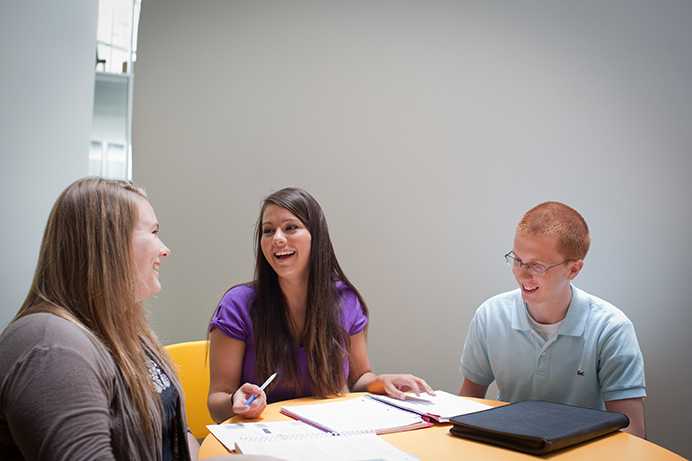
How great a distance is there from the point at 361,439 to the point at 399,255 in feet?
5.65

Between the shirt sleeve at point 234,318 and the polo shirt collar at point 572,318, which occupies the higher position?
the polo shirt collar at point 572,318

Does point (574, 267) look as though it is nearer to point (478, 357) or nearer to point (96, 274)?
point (478, 357)

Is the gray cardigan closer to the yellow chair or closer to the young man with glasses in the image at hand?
the yellow chair

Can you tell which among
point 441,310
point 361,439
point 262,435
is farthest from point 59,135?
point 441,310

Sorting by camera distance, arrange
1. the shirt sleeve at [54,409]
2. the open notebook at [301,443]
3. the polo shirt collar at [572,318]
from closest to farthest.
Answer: the shirt sleeve at [54,409]
the open notebook at [301,443]
the polo shirt collar at [572,318]

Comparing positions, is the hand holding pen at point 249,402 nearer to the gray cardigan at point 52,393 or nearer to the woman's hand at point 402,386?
the woman's hand at point 402,386

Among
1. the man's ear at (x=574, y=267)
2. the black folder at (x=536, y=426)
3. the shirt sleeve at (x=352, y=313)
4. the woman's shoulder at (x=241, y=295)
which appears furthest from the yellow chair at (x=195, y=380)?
the man's ear at (x=574, y=267)

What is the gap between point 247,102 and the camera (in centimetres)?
297

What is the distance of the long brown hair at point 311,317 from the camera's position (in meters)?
1.98

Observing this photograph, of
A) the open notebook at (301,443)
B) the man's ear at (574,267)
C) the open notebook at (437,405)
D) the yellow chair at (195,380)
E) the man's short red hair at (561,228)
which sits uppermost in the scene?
the man's short red hair at (561,228)

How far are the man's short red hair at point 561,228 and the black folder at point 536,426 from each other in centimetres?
57

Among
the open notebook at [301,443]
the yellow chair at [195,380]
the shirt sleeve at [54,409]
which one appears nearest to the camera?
the shirt sleeve at [54,409]

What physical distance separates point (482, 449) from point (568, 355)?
73 centimetres

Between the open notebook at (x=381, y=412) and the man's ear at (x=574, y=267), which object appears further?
the man's ear at (x=574, y=267)
